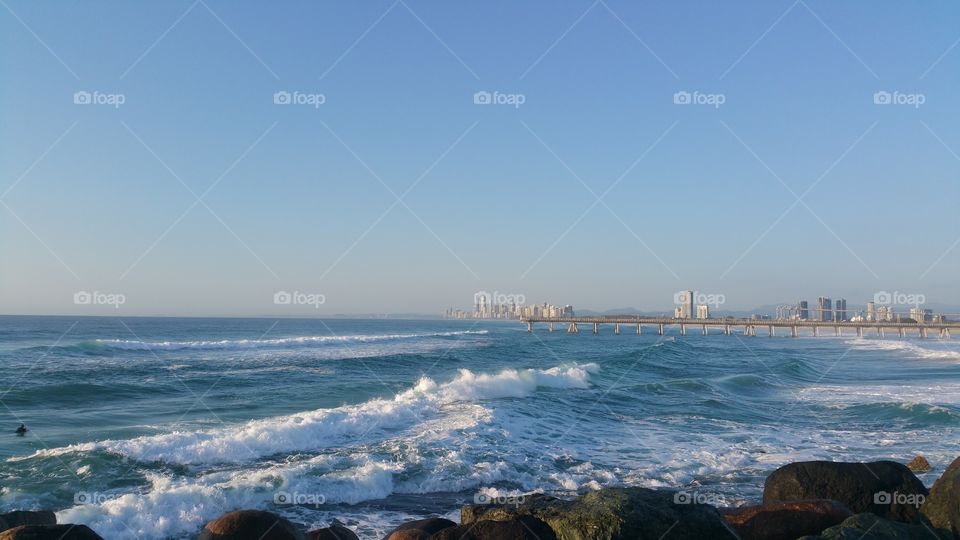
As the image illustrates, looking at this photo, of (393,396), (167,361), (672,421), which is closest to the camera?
(672,421)

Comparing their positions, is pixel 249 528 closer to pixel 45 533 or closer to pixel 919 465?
pixel 45 533

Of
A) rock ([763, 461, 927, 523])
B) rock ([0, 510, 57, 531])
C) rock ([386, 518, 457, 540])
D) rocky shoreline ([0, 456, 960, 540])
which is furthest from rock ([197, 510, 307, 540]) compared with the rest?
rock ([763, 461, 927, 523])

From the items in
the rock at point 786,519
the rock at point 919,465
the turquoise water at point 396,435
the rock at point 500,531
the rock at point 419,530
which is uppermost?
the rock at point 500,531

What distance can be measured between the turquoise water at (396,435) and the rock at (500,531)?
312 cm

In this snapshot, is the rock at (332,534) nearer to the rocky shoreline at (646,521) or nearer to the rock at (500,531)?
the rocky shoreline at (646,521)

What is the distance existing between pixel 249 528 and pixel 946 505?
7482mm

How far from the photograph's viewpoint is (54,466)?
12.0 meters

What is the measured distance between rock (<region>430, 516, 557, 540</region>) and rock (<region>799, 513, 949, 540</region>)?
7.64ft

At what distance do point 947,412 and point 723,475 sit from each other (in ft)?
38.9

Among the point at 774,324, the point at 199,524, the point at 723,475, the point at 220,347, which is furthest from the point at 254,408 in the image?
the point at 774,324

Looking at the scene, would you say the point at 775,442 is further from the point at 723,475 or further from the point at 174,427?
the point at 174,427

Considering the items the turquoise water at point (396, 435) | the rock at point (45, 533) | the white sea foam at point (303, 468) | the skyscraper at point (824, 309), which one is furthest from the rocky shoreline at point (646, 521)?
the skyscraper at point (824, 309)

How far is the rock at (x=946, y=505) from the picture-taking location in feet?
23.6

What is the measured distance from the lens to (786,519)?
6.68 meters
